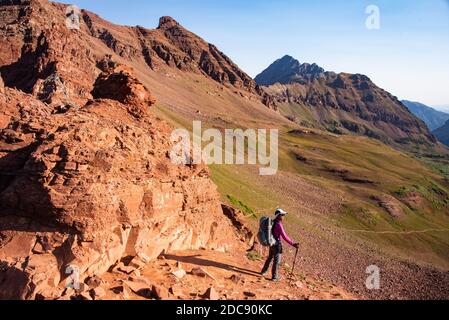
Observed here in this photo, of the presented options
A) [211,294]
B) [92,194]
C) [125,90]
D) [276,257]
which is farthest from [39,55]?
[211,294]

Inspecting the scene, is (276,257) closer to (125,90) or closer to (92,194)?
(92,194)

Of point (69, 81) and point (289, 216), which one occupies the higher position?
point (69, 81)

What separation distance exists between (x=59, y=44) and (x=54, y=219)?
226 feet

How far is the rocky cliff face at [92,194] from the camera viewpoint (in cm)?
1127

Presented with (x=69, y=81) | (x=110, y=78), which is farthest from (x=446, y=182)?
(x=110, y=78)

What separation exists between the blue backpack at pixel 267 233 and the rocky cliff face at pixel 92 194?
3.48m

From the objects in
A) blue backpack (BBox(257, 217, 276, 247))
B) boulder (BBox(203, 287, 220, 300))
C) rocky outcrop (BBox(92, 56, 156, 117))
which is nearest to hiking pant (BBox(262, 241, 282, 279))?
blue backpack (BBox(257, 217, 276, 247))

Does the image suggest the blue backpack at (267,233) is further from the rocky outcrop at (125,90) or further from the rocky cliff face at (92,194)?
the rocky outcrop at (125,90)

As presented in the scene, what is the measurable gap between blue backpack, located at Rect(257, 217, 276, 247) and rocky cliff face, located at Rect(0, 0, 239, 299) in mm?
3482

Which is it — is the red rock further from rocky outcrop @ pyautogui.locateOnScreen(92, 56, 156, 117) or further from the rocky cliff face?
rocky outcrop @ pyautogui.locateOnScreen(92, 56, 156, 117)

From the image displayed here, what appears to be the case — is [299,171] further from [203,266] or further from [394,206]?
[203,266]

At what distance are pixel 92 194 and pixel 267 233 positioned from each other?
6.43 m
